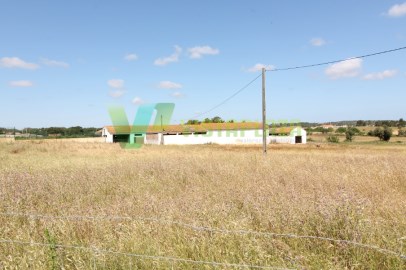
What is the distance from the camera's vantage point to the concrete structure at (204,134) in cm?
5800

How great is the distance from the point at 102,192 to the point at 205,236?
4294 millimetres

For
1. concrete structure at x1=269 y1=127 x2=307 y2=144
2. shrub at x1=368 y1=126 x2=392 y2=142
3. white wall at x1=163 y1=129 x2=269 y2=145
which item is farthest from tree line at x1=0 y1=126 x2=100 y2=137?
shrub at x1=368 y1=126 x2=392 y2=142

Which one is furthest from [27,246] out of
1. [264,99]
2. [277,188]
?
[264,99]

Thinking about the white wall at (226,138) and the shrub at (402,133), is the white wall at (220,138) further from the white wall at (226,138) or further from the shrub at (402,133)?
the shrub at (402,133)

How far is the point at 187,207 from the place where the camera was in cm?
502

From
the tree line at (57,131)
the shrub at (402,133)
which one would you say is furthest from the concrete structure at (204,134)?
the shrub at (402,133)

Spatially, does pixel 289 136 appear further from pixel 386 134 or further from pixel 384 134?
pixel 386 134

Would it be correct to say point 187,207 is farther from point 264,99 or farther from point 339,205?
point 264,99

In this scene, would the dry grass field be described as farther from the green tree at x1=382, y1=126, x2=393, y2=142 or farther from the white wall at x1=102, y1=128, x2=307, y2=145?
the green tree at x1=382, y1=126, x2=393, y2=142

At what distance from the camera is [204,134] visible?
194 ft

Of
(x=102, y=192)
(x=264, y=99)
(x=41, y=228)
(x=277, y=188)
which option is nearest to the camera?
(x=41, y=228)

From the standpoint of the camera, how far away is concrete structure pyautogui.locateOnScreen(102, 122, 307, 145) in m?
58.0

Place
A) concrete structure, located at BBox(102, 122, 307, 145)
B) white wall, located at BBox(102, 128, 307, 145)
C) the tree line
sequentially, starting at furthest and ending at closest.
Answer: the tree line < concrete structure, located at BBox(102, 122, 307, 145) < white wall, located at BBox(102, 128, 307, 145)

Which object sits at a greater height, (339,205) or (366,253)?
(339,205)
